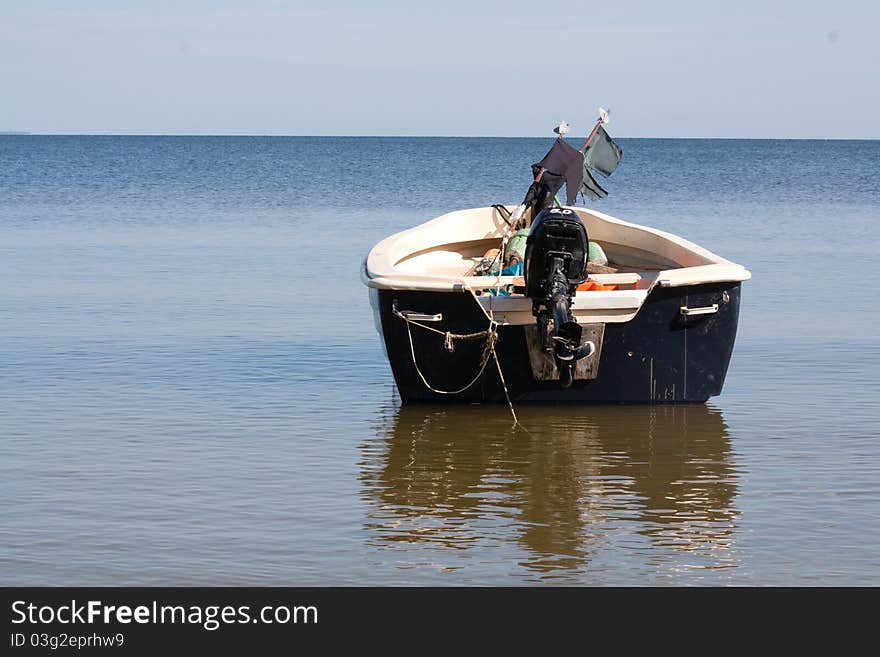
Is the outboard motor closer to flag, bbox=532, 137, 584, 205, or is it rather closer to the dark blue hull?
the dark blue hull

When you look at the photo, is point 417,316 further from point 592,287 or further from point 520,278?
point 592,287

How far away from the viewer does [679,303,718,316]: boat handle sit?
1155 centimetres

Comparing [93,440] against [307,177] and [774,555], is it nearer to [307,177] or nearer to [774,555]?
[774,555]

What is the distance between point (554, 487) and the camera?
9656 mm

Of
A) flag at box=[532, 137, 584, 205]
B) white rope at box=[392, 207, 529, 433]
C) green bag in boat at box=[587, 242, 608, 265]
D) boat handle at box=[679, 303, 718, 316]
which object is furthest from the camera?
flag at box=[532, 137, 584, 205]

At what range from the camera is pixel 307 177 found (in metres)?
71.0

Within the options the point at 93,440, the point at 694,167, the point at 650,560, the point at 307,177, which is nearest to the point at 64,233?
the point at 93,440

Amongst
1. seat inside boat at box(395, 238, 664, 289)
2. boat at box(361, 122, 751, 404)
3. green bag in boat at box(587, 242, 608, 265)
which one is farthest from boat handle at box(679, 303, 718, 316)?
green bag in boat at box(587, 242, 608, 265)

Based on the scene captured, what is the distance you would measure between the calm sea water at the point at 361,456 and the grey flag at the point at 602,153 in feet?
8.00

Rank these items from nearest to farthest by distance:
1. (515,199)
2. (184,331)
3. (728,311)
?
1. (728,311)
2. (184,331)
3. (515,199)

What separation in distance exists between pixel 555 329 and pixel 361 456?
5.49 ft

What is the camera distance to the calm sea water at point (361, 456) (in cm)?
802

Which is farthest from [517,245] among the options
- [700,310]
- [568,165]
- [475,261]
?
[700,310]
